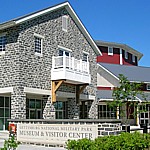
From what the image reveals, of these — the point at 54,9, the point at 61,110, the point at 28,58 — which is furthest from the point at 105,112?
the point at 28,58

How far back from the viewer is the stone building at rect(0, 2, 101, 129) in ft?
72.0

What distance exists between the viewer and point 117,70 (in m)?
41.9

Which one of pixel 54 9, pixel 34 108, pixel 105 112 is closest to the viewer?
Answer: pixel 34 108

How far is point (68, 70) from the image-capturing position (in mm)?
23719

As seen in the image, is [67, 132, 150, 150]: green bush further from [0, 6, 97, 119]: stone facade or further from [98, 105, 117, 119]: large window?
[98, 105, 117, 119]: large window

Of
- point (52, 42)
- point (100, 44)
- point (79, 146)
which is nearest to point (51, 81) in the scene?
point (52, 42)

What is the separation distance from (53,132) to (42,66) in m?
8.15

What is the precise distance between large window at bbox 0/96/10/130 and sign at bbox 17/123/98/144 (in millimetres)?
5525

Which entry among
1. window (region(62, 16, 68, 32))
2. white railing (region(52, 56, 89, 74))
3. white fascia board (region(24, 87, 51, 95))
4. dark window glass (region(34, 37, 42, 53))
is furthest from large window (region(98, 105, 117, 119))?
dark window glass (region(34, 37, 42, 53))

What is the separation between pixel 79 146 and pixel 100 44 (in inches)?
1543

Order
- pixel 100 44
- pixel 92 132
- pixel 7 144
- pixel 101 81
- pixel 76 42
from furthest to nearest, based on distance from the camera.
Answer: pixel 100 44, pixel 101 81, pixel 76 42, pixel 92 132, pixel 7 144

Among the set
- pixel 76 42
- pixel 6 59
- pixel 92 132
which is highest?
pixel 76 42

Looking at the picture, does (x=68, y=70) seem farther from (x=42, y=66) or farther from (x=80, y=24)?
(x=80, y=24)

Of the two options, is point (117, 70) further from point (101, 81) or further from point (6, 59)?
point (6, 59)
